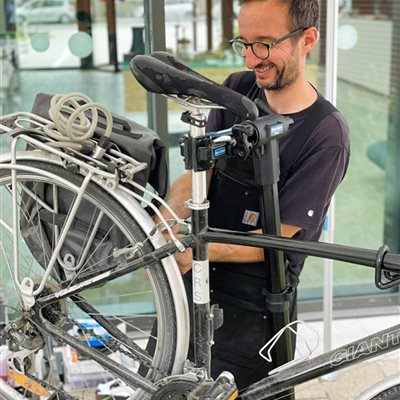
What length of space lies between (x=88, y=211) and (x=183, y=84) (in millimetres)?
498

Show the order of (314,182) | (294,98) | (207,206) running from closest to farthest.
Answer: (207,206)
(314,182)
(294,98)

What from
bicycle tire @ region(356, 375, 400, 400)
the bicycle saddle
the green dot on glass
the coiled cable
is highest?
the bicycle saddle

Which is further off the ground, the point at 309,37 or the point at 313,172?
the point at 309,37

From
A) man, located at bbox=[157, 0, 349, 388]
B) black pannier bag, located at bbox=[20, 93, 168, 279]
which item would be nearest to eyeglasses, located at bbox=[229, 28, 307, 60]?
man, located at bbox=[157, 0, 349, 388]

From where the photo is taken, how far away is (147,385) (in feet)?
6.29

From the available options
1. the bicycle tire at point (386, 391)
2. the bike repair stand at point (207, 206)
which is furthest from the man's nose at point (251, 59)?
the bicycle tire at point (386, 391)

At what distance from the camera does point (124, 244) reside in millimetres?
1932

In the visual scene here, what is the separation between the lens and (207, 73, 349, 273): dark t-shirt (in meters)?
1.93

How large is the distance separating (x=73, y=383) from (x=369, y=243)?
6.17 feet

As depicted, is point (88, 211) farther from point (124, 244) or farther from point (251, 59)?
point (251, 59)

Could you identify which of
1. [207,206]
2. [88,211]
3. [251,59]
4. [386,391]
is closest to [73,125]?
[88,211]

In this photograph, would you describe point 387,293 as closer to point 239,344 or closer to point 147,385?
point 239,344

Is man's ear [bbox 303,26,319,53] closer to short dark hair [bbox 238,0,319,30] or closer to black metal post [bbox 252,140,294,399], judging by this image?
short dark hair [bbox 238,0,319,30]

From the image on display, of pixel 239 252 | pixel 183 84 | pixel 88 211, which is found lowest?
pixel 239 252
